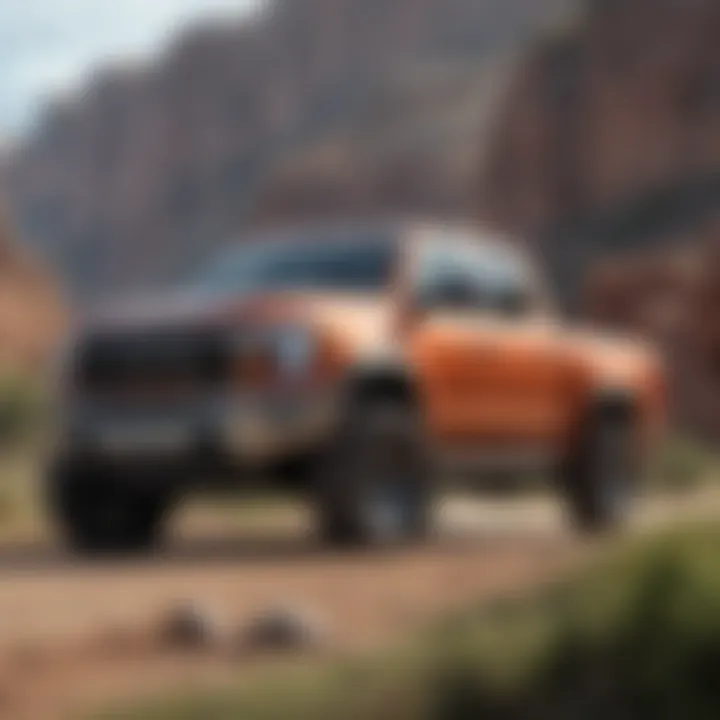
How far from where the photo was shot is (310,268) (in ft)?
43.2

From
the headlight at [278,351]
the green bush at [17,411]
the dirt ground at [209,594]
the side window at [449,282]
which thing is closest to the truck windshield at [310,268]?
the side window at [449,282]

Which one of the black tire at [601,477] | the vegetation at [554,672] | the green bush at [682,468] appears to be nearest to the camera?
the vegetation at [554,672]

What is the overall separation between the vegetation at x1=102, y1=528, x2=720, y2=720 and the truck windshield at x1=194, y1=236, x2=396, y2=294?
6.17 meters

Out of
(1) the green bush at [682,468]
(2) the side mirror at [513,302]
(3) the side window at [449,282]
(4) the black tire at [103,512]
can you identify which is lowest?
(1) the green bush at [682,468]

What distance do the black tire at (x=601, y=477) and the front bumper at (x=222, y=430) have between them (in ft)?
9.27

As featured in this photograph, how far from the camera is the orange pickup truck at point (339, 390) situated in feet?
38.4

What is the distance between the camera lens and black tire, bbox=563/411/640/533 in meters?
14.1

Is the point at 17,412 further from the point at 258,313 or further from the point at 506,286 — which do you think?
the point at 258,313

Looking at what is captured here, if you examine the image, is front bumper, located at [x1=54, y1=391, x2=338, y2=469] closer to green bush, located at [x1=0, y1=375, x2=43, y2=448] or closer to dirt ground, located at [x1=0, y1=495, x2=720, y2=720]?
dirt ground, located at [x1=0, y1=495, x2=720, y2=720]

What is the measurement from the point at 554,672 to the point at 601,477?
7.83 metres

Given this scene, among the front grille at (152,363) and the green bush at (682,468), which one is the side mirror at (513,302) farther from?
the green bush at (682,468)

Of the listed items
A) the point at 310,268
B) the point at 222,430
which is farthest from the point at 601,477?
the point at 222,430

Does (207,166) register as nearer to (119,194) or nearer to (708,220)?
(119,194)

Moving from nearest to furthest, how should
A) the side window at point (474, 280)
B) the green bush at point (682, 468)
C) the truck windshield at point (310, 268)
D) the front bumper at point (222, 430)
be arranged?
the front bumper at point (222, 430), the truck windshield at point (310, 268), the side window at point (474, 280), the green bush at point (682, 468)
